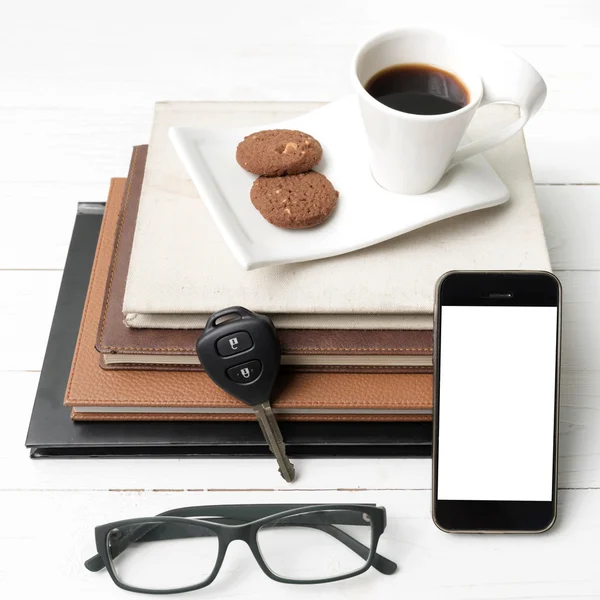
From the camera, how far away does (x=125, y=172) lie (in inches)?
36.2

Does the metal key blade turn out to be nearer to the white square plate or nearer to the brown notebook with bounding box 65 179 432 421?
the brown notebook with bounding box 65 179 432 421

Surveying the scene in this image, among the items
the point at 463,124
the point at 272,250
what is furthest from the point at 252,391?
the point at 463,124

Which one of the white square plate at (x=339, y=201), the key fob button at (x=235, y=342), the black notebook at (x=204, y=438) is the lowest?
the black notebook at (x=204, y=438)

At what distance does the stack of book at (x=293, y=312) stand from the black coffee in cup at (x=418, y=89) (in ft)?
0.32

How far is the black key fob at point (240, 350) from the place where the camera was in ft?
2.09

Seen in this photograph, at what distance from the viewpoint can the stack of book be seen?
659mm

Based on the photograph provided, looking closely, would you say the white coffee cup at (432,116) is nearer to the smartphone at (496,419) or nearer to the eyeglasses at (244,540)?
the smartphone at (496,419)

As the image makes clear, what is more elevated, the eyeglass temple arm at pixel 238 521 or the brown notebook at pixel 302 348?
the brown notebook at pixel 302 348

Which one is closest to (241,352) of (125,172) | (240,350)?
(240,350)

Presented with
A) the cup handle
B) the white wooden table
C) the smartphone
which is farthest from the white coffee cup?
the white wooden table

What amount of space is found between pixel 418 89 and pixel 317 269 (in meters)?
0.15

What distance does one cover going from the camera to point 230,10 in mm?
1068

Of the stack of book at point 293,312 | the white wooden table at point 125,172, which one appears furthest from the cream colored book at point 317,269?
the white wooden table at point 125,172

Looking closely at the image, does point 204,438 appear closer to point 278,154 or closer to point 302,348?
point 302,348
